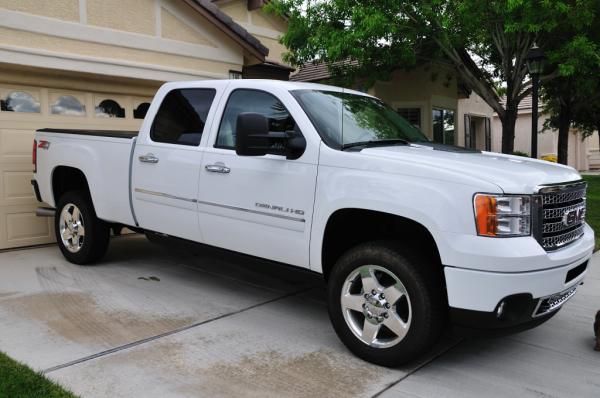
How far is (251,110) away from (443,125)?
42.4ft

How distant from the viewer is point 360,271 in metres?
3.92

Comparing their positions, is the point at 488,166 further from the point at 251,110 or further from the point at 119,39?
the point at 119,39

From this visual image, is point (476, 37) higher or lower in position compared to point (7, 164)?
higher

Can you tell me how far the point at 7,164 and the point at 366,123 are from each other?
214 inches

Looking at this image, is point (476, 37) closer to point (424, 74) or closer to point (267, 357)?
point (424, 74)

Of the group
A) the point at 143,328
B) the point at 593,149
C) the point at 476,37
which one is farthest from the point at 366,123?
the point at 593,149

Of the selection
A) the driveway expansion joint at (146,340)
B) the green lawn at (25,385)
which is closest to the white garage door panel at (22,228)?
the driveway expansion joint at (146,340)

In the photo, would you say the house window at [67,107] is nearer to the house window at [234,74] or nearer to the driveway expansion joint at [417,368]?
the house window at [234,74]

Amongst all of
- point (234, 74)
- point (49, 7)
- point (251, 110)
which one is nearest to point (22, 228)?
point (49, 7)

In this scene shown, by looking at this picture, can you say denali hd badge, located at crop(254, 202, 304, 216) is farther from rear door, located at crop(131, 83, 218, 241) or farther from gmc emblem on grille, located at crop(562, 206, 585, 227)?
gmc emblem on grille, located at crop(562, 206, 585, 227)

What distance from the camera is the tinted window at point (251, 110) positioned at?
183 inches

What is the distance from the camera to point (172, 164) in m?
5.30

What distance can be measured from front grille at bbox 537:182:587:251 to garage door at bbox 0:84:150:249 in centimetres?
683

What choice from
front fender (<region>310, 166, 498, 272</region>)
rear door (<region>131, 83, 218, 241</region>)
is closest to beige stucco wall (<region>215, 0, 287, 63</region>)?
rear door (<region>131, 83, 218, 241</region>)
